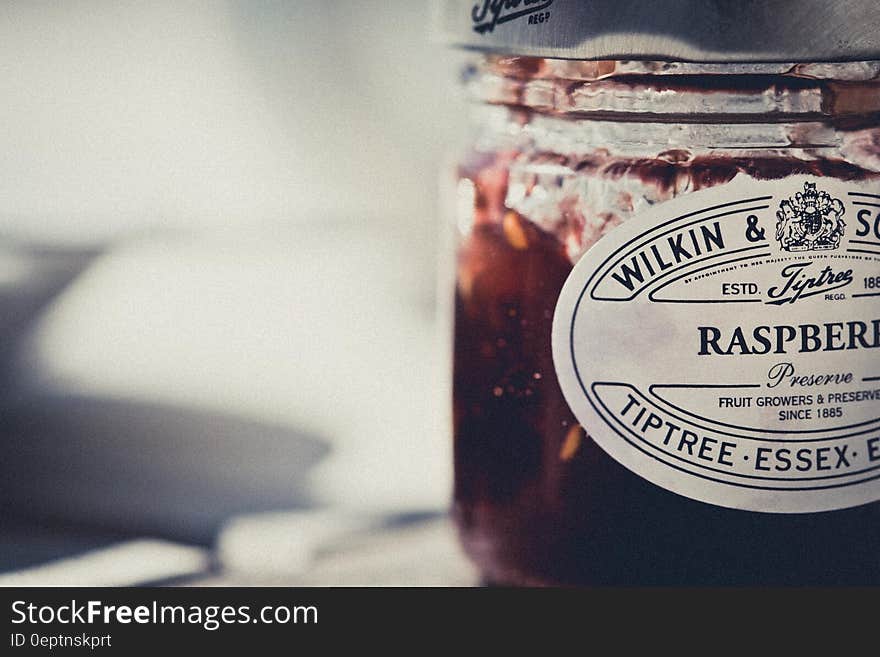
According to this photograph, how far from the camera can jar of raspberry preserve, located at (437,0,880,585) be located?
0.46 meters

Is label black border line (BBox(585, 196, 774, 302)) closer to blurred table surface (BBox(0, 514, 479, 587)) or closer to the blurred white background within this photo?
blurred table surface (BBox(0, 514, 479, 587))

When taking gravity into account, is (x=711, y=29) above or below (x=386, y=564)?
above

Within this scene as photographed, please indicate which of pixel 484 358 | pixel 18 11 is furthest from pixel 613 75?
pixel 18 11

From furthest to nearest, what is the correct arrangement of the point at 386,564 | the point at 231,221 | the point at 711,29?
the point at 231,221, the point at 386,564, the point at 711,29

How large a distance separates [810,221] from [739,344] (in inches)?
2.2

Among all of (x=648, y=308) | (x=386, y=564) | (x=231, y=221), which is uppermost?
(x=231, y=221)

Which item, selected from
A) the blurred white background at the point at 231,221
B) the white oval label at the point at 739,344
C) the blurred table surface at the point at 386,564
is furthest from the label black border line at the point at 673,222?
the blurred white background at the point at 231,221

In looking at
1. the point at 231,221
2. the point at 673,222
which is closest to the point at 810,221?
the point at 673,222

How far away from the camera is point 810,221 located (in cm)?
46

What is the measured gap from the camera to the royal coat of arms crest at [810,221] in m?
0.46

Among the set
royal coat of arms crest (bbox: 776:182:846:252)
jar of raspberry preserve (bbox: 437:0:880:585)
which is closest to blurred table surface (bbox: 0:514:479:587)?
jar of raspberry preserve (bbox: 437:0:880:585)

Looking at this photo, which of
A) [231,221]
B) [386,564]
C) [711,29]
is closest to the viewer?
[711,29]

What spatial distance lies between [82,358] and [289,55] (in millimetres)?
249

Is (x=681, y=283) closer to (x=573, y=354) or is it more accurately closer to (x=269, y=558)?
(x=573, y=354)
